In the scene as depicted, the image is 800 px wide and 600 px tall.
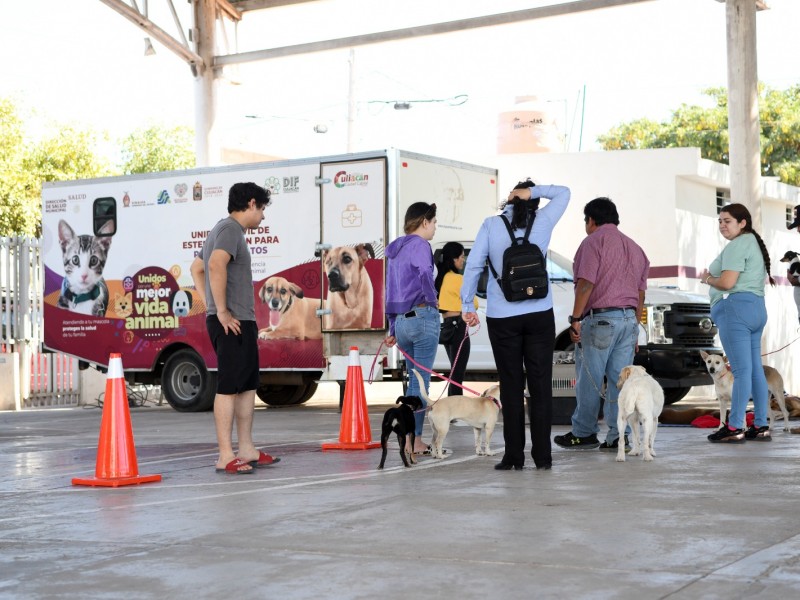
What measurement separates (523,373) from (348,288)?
6.90 meters

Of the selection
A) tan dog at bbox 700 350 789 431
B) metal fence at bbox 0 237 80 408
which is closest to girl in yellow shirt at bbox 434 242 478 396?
tan dog at bbox 700 350 789 431

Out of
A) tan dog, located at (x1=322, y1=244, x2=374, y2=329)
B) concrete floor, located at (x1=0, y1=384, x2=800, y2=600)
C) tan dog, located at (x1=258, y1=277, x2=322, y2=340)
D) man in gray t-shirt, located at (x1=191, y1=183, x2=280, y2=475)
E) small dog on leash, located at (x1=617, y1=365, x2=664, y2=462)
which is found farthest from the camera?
tan dog, located at (x1=258, y1=277, x2=322, y2=340)

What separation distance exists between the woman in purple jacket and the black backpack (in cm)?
155

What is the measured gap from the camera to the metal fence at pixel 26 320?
18.4 metres

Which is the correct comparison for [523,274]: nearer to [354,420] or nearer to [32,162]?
[354,420]

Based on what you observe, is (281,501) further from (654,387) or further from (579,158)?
(579,158)

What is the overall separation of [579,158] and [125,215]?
1091 cm

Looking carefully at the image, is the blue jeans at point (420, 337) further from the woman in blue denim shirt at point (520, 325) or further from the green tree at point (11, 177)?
the green tree at point (11, 177)

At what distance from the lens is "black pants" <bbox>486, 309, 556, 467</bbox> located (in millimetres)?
7840

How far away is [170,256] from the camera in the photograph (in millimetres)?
16250

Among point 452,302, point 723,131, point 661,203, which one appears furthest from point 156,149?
point 452,302

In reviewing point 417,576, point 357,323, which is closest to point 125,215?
point 357,323

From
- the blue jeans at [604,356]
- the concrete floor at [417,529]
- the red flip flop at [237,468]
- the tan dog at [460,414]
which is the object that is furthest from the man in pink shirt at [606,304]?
the red flip flop at [237,468]

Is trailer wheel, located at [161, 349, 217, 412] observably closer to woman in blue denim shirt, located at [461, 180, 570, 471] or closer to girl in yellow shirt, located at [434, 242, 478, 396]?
girl in yellow shirt, located at [434, 242, 478, 396]
